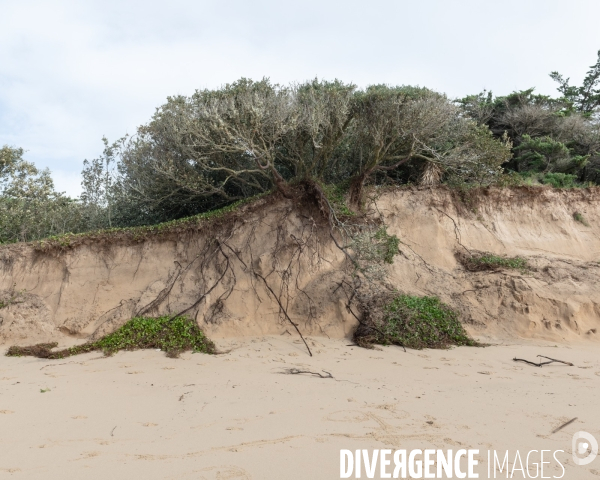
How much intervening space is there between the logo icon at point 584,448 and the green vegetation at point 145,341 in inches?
248

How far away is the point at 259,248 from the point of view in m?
11.0

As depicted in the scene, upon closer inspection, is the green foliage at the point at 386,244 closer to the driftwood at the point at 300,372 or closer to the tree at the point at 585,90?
the driftwood at the point at 300,372

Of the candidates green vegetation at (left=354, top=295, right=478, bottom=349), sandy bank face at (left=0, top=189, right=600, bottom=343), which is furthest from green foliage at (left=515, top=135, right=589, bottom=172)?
green vegetation at (left=354, top=295, right=478, bottom=349)

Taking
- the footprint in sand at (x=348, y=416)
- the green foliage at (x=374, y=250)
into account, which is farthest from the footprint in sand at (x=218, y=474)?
the green foliage at (x=374, y=250)

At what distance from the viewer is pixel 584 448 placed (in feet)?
13.1

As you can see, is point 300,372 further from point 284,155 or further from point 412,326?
point 284,155

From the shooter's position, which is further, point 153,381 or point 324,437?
point 153,381

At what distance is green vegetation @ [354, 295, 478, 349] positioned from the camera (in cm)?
875

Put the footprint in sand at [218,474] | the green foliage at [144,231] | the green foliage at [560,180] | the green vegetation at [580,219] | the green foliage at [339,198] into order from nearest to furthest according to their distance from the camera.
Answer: the footprint in sand at [218,474]
the green foliage at [144,231]
the green foliage at [339,198]
the green vegetation at [580,219]
the green foliage at [560,180]

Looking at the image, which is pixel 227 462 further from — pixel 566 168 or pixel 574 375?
pixel 566 168

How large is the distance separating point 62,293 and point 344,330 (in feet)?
23.3

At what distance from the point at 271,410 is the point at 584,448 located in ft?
10.4

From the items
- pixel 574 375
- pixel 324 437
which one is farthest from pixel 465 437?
pixel 574 375

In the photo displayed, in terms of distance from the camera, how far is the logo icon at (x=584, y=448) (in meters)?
3.76
